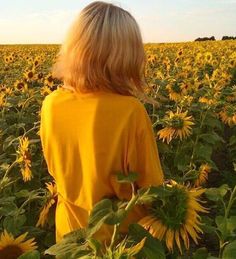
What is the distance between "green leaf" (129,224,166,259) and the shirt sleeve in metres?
0.34

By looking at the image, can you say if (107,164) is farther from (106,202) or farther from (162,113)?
(162,113)

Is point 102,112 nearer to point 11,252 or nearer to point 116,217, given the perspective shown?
point 116,217

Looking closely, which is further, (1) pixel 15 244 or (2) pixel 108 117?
(1) pixel 15 244

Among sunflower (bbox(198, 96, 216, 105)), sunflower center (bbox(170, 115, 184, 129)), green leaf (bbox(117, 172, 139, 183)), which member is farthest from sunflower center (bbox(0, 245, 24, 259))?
sunflower (bbox(198, 96, 216, 105))

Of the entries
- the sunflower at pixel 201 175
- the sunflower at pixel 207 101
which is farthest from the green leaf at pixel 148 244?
the sunflower at pixel 207 101

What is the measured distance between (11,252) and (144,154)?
585mm

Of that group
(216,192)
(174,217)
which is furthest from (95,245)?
(216,192)

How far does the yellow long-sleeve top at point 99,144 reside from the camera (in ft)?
6.47

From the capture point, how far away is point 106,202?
5.62ft

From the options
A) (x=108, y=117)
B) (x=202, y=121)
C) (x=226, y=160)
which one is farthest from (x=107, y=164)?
(x=226, y=160)

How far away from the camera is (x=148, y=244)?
1645mm

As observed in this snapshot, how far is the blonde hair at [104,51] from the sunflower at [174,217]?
1.43ft

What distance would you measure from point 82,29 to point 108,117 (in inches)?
12.5

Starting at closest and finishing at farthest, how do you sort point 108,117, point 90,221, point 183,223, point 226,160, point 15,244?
point 90,221, point 183,223, point 108,117, point 15,244, point 226,160
